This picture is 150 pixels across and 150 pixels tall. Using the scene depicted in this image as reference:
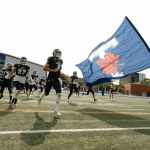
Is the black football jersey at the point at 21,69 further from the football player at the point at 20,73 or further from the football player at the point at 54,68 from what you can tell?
the football player at the point at 54,68

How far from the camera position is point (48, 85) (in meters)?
12.5

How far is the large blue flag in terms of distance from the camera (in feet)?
48.4

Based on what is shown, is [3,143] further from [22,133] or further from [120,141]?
[120,141]

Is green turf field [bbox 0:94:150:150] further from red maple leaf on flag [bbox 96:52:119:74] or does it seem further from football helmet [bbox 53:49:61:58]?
red maple leaf on flag [bbox 96:52:119:74]

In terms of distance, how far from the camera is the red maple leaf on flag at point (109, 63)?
16234mm

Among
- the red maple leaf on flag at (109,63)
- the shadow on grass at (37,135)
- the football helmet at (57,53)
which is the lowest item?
the shadow on grass at (37,135)

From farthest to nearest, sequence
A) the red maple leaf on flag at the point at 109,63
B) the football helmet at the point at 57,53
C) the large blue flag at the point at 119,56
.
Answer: the red maple leaf on flag at the point at 109,63
the large blue flag at the point at 119,56
the football helmet at the point at 57,53

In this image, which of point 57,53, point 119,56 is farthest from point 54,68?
point 119,56

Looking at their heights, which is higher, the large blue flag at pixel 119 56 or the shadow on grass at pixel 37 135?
the large blue flag at pixel 119 56

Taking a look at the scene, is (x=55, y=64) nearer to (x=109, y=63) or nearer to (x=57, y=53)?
(x=57, y=53)

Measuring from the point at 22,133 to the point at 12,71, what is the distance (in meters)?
9.30

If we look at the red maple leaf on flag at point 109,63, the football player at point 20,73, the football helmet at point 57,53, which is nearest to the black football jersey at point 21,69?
the football player at point 20,73

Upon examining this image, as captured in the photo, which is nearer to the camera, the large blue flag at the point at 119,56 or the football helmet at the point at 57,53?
the football helmet at the point at 57,53

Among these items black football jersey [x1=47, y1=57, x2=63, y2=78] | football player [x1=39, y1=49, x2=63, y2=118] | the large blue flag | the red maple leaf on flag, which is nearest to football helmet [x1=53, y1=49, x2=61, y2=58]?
football player [x1=39, y1=49, x2=63, y2=118]
